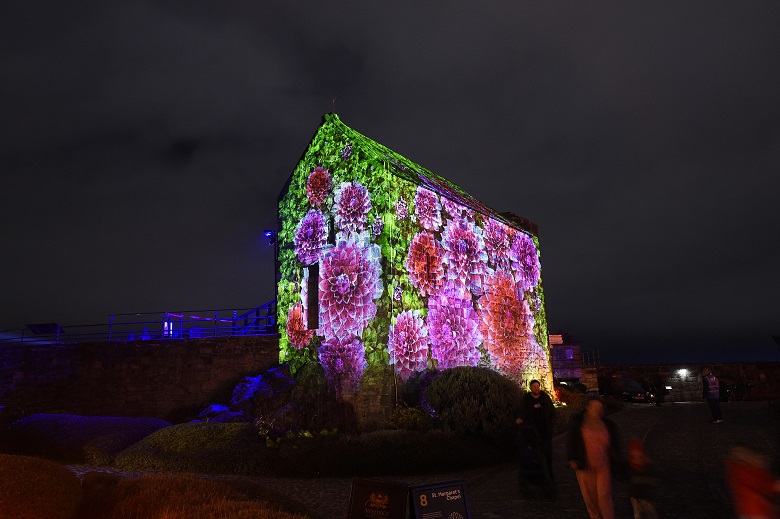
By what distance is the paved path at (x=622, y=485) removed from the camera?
7.23 meters

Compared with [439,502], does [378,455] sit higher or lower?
lower

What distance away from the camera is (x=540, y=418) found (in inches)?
343

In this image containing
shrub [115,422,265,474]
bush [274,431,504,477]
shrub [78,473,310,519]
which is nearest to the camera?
shrub [78,473,310,519]

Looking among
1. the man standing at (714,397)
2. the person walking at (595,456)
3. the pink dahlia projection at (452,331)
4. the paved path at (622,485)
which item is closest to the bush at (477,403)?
the paved path at (622,485)

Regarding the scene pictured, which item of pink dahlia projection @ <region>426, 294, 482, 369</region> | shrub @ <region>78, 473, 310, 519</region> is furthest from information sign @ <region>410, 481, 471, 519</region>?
pink dahlia projection @ <region>426, 294, 482, 369</region>

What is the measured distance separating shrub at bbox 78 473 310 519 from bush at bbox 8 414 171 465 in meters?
5.80

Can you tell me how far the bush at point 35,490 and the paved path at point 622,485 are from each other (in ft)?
9.78

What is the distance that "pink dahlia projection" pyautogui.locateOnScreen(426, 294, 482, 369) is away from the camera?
558 inches

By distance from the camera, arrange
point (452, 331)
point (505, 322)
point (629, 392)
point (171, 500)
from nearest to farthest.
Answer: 1. point (171, 500)
2. point (452, 331)
3. point (505, 322)
4. point (629, 392)

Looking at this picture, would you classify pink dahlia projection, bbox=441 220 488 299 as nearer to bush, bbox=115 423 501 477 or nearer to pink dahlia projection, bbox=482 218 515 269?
pink dahlia projection, bbox=482 218 515 269

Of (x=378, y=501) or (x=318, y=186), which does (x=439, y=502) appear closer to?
(x=378, y=501)

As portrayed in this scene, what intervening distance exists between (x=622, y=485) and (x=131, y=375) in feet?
48.8

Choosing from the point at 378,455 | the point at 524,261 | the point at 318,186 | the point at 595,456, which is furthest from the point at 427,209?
the point at 595,456

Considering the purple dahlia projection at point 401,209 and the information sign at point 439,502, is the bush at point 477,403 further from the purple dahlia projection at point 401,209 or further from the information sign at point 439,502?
the information sign at point 439,502
